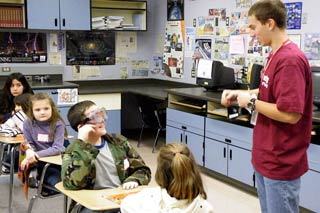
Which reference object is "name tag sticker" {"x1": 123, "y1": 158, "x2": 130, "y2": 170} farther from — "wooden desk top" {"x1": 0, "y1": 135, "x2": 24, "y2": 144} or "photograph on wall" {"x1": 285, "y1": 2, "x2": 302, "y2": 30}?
"photograph on wall" {"x1": 285, "y1": 2, "x2": 302, "y2": 30}

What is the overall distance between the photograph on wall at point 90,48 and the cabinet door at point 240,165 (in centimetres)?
281

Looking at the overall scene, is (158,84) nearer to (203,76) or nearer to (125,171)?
(203,76)

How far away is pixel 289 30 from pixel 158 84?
8.60 ft

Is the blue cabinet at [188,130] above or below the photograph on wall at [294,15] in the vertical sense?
below

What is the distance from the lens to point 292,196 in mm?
2107

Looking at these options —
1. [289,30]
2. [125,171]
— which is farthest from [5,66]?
[125,171]

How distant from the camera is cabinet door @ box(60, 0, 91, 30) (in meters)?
5.71

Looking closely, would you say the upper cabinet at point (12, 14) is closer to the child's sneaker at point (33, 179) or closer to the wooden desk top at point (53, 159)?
the child's sneaker at point (33, 179)

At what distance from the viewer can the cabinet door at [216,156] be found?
14.5 ft

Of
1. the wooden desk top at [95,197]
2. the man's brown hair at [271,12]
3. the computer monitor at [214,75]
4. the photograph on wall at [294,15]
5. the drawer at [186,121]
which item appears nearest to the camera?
the wooden desk top at [95,197]

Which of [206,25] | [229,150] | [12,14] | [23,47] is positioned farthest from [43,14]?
[229,150]

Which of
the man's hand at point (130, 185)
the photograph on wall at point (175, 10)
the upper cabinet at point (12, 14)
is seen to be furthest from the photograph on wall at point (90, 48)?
the man's hand at point (130, 185)

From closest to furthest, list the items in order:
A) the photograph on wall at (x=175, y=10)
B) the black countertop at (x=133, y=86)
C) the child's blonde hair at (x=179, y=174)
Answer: the child's blonde hair at (x=179, y=174) → the black countertop at (x=133, y=86) → the photograph on wall at (x=175, y=10)

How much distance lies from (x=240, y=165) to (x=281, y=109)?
2.25 m
